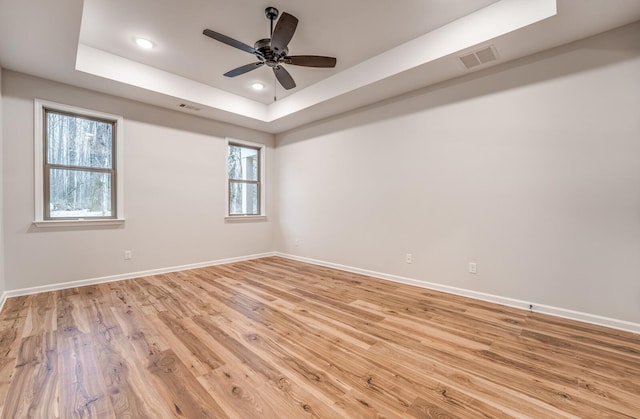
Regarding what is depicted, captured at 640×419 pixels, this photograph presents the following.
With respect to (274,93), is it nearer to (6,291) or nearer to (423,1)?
(423,1)

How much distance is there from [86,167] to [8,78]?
118 centimetres

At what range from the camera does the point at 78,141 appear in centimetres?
373

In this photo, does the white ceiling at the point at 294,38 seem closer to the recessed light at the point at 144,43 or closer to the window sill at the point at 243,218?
the recessed light at the point at 144,43

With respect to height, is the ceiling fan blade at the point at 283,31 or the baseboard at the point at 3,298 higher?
the ceiling fan blade at the point at 283,31

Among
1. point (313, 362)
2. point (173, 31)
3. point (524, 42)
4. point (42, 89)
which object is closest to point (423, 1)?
point (524, 42)

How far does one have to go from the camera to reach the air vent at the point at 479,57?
281 cm

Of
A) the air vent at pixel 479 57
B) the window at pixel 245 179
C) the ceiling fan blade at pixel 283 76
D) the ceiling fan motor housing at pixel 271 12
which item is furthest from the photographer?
the window at pixel 245 179

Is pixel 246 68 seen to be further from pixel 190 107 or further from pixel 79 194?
pixel 79 194

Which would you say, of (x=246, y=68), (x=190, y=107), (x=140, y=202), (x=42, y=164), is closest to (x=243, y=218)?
(x=140, y=202)

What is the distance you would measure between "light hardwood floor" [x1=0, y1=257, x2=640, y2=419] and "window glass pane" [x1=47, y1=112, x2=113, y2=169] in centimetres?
177

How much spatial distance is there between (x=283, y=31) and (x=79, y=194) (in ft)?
11.6

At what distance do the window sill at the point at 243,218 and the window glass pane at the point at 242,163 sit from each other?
79 centimetres

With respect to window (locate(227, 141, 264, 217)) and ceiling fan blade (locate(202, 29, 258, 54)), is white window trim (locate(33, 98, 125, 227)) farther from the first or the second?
ceiling fan blade (locate(202, 29, 258, 54))

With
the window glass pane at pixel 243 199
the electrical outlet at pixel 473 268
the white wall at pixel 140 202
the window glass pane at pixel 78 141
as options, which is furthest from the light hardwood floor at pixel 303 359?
the window glass pane at pixel 243 199
